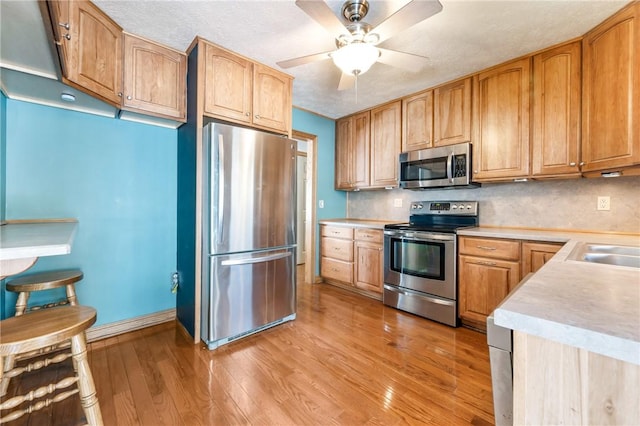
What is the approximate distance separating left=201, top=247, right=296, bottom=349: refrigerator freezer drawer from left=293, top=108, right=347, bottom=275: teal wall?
1342 mm

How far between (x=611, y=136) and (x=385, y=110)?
2.07 metres

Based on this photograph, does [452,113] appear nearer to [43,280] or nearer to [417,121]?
[417,121]

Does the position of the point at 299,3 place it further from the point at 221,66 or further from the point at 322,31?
the point at 221,66

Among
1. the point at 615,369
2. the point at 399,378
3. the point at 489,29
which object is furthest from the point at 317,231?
the point at 615,369

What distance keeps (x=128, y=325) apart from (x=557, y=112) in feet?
13.1

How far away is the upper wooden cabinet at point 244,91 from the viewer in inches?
83.4

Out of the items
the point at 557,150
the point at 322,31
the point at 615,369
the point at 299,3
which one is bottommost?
the point at 615,369

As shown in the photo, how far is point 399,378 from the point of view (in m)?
1.70

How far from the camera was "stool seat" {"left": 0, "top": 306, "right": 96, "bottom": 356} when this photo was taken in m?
0.98

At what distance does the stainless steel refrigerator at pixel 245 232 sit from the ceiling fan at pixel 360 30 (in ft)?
2.46

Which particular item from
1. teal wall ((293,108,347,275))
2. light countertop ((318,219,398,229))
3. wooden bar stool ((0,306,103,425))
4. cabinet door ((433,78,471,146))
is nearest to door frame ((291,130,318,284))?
teal wall ((293,108,347,275))

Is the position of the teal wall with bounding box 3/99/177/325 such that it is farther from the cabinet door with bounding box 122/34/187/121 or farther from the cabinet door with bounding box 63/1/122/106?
the cabinet door with bounding box 63/1/122/106

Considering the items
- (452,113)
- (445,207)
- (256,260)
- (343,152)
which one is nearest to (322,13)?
(256,260)

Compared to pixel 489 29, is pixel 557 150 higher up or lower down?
lower down
